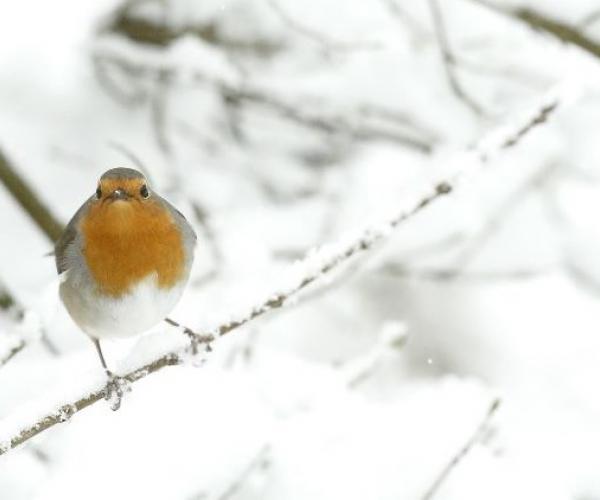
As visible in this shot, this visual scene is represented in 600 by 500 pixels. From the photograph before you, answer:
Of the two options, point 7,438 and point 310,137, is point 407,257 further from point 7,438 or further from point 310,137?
point 7,438

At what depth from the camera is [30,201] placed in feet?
11.3

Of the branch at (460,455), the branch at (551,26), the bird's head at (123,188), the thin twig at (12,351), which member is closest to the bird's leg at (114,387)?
the thin twig at (12,351)

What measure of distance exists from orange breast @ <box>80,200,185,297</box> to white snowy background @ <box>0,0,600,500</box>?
43.0 inches

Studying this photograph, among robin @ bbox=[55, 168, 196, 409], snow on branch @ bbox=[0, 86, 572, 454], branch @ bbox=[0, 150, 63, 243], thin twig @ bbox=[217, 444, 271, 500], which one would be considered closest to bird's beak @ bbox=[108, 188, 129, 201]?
robin @ bbox=[55, 168, 196, 409]

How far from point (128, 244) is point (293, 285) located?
0.39 metres

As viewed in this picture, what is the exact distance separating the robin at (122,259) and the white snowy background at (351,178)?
40.2 inches

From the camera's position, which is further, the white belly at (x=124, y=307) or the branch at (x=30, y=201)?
the branch at (x=30, y=201)

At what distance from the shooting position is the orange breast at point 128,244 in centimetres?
231

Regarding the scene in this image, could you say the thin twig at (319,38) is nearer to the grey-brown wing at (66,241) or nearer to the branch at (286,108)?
the branch at (286,108)

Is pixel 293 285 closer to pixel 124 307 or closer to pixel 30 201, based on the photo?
pixel 124 307

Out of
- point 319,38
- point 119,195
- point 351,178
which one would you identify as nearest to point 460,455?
point 119,195

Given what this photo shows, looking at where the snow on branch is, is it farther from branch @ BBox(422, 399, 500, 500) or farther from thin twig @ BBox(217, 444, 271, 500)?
thin twig @ BBox(217, 444, 271, 500)

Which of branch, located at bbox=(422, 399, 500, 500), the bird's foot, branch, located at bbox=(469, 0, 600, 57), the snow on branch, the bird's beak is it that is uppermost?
branch, located at bbox=(469, 0, 600, 57)

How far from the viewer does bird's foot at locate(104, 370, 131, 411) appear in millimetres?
2244
